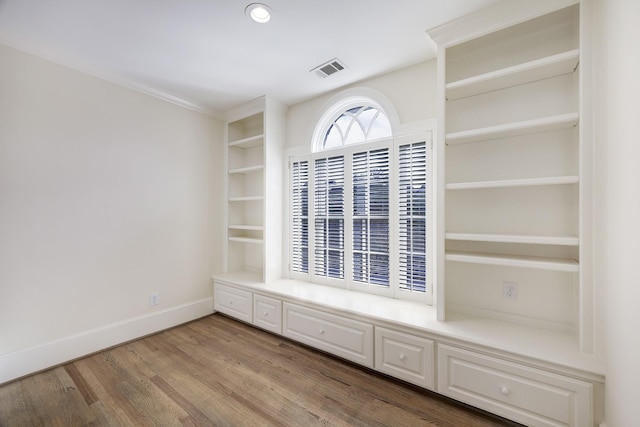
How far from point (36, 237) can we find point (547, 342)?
12.4 ft

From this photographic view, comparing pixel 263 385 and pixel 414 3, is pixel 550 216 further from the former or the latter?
pixel 263 385

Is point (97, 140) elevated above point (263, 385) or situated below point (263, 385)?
above

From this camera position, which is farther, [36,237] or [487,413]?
[36,237]

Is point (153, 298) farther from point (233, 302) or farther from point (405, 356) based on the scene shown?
point (405, 356)

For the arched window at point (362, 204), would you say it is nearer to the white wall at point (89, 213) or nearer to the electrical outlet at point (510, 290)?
the electrical outlet at point (510, 290)

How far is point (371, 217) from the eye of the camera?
2.56 m

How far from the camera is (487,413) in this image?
1660 mm

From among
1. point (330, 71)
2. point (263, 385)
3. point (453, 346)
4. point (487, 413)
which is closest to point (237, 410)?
point (263, 385)

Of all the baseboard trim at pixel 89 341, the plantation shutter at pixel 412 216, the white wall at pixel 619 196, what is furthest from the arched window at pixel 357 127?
the baseboard trim at pixel 89 341

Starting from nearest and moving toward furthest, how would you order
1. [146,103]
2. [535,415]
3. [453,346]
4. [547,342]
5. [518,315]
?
[535,415], [547,342], [453,346], [518,315], [146,103]

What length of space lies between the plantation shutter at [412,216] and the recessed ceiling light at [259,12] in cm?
147

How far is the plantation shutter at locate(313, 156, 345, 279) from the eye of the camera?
2799 millimetres

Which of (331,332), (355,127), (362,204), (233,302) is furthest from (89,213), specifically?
(355,127)

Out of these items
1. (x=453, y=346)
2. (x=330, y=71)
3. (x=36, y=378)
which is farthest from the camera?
(x=330, y=71)
